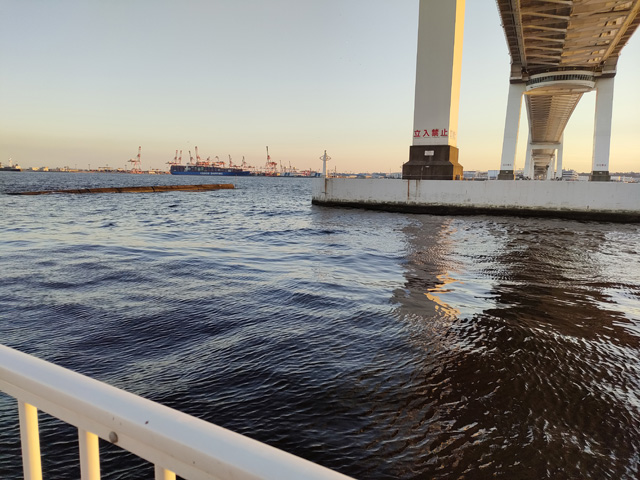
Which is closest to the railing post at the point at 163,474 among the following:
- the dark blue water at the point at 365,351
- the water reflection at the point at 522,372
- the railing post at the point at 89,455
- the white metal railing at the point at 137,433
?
the white metal railing at the point at 137,433

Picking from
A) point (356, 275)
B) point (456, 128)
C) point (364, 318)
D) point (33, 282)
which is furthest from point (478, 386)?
point (456, 128)

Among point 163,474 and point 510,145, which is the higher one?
point 510,145

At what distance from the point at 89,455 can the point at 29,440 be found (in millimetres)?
240

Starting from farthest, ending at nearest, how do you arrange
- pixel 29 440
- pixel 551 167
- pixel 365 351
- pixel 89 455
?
pixel 551 167 → pixel 365 351 → pixel 29 440 → pixel 89 455

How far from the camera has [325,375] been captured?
160 inches

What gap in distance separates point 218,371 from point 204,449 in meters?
3.55

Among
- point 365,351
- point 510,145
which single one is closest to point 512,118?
point 510,145

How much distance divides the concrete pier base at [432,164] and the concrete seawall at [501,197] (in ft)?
4.99

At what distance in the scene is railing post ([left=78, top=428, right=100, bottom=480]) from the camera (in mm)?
989

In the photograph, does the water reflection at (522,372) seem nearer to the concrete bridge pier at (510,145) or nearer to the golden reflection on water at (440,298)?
the golden reflection on water at (440,298)

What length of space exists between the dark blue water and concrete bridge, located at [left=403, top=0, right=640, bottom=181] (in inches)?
675

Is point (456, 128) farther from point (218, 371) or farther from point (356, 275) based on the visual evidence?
point (218, 371)

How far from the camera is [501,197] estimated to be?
22.7m

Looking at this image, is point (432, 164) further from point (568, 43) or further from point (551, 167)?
point (551, 167)
